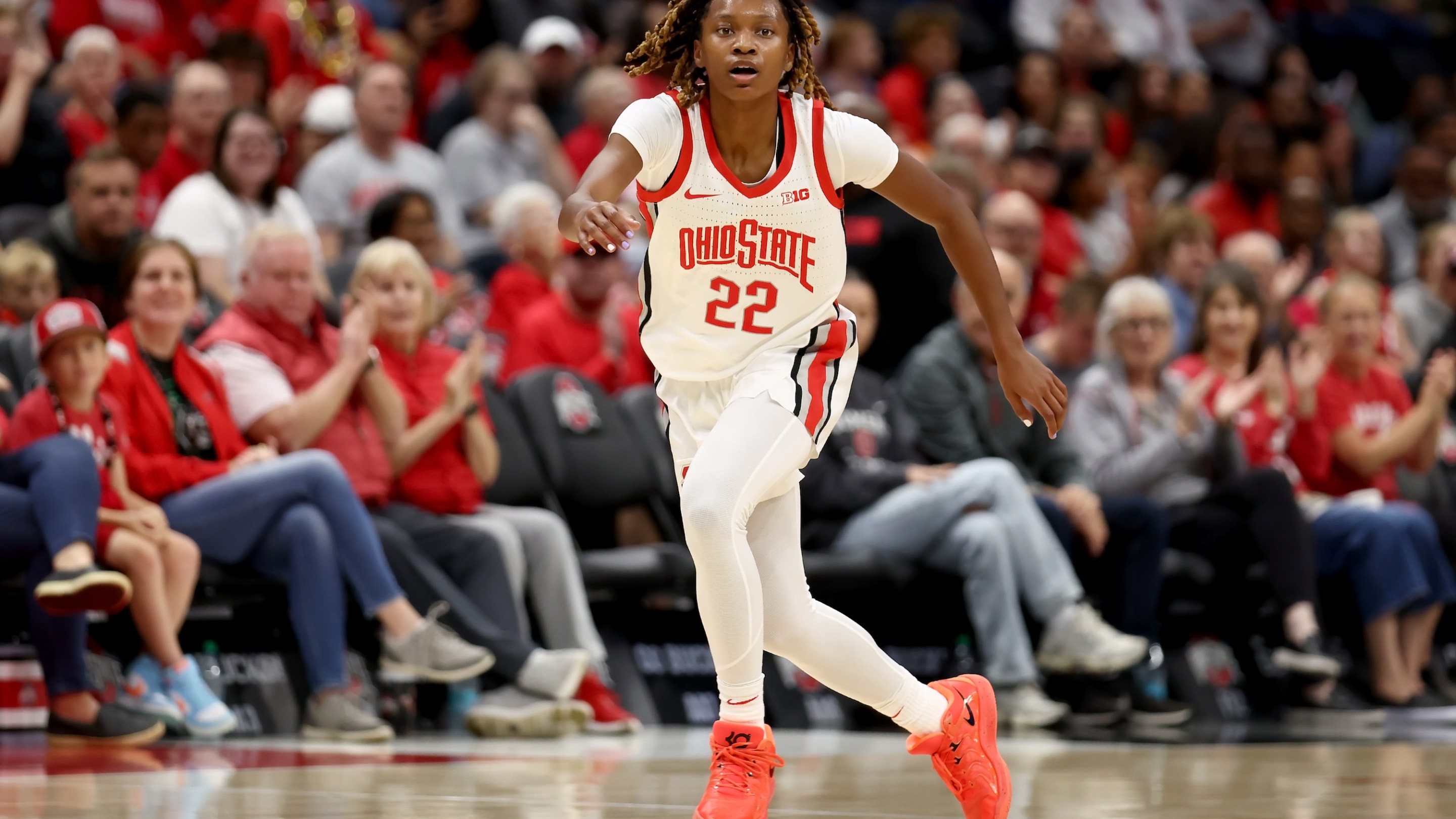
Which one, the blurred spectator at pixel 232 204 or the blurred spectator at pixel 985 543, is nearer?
the blurred spectator at pixel 985 543

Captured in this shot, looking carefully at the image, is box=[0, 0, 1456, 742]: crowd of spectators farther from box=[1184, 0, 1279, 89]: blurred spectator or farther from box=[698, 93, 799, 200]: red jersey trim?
box=[1184, 0, 1279, 89]: blurred spectator

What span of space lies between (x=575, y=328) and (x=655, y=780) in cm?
335

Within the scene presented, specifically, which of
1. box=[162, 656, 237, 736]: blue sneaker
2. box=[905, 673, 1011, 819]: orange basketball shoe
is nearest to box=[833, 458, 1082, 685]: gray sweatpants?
box=[162, 656, 237, 736]: blue sneaker

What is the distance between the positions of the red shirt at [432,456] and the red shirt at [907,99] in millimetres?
5577

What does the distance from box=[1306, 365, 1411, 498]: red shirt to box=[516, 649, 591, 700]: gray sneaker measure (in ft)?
13.2

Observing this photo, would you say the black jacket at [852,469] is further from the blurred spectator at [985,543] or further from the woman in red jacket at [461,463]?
the woman in red jacket at [461,463]

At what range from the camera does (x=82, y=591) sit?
5.70 meters

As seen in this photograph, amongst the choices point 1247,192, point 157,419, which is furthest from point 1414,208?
point 157,419

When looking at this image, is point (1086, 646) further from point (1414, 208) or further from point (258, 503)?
point (1414, 208)

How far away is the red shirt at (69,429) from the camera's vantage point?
6195 mm

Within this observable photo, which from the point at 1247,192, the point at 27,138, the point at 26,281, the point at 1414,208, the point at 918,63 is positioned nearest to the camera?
the point at 26,281

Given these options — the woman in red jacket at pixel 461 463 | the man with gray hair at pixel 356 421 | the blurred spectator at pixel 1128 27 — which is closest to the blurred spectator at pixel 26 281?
the man with gray hair at pixel 356 421

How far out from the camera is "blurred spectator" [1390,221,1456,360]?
1048 cm

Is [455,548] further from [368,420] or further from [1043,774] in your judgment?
[1043,774]
